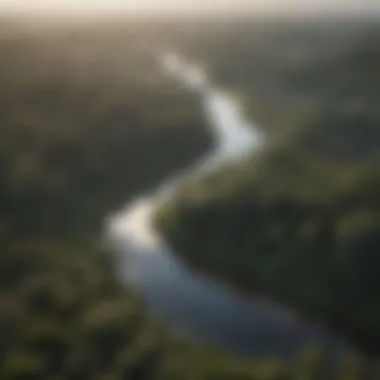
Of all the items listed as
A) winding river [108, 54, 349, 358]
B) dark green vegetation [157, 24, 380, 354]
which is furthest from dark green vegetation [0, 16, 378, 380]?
dark green vegetation [157, 24, 380, 354]

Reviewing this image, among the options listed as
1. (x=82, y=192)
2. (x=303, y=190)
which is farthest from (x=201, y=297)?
(x=82, y=192)

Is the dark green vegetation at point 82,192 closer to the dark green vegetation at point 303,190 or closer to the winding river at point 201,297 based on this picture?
the winding river at point 201,297

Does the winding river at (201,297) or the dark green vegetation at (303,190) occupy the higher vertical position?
the dark green vegetation at (303,190)

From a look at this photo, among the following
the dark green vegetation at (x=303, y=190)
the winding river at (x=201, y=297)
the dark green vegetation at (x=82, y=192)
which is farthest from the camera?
the dark green vegetation at (x=303, y=190)

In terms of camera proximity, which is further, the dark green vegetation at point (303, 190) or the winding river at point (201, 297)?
the dark green vegetation at point (303, 190)

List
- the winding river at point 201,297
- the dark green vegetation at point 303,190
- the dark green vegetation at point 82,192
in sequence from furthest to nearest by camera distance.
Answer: the dark green vegetation at point 303,190
the winding river at point 201,297
the dark green vegetation at point 82,192

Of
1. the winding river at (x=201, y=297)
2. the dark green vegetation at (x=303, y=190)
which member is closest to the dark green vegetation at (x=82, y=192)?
the winding river at (x=201, y=297)

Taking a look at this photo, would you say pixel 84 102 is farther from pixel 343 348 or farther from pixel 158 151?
pixel 343 348
